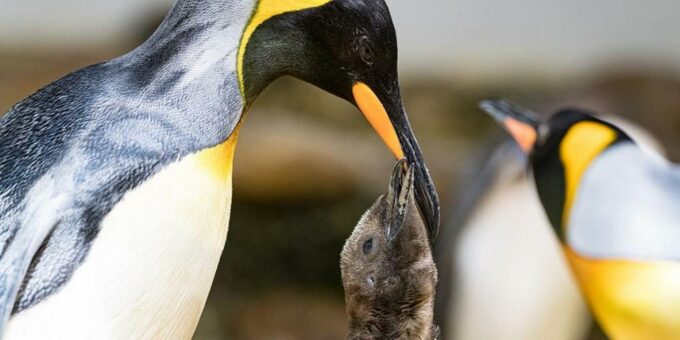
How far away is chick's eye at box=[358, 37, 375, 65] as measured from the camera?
32.6 inches

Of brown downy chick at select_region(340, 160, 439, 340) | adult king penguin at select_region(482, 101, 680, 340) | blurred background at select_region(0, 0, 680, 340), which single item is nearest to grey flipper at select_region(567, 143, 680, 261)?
adult king penguin at select_region(482, 101, 680, 340)

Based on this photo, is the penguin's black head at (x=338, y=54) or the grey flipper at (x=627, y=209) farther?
the grey flipper at (x=627, y=209)

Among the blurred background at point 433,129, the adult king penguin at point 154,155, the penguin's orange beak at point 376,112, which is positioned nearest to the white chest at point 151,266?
the adult king penguin at point 154,155

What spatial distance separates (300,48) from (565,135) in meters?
0.45

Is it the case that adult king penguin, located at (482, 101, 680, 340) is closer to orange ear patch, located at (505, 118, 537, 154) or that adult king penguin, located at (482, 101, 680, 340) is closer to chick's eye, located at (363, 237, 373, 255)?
orange ear patch, located at (505, 118, 537, 154)

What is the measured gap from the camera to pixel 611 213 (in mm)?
1099

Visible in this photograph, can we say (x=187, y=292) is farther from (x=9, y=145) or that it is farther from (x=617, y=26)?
(x=617, y=26)

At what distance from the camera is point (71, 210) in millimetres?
742

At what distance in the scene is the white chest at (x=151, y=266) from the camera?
2.43 feet

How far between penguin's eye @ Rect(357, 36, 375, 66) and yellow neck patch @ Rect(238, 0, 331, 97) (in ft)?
0.17

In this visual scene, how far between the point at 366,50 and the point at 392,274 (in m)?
0.23

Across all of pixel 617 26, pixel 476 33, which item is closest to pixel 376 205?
pixel 476 33

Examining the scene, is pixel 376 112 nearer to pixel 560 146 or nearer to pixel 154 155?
pixel 154 155

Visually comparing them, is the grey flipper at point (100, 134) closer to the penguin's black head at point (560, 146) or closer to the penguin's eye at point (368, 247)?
the penguin's eye at point (368, 247)
